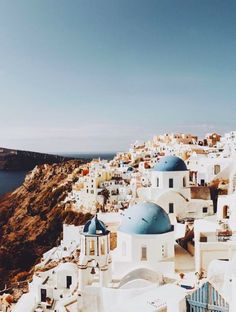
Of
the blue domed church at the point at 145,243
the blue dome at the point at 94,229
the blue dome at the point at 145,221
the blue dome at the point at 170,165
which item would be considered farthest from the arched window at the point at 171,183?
the blue dome at the point at 94,229

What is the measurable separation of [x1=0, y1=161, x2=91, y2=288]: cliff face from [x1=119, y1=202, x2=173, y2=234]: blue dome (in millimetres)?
25453

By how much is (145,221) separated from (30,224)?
43.3 metres

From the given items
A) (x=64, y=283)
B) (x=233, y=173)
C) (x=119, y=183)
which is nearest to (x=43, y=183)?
(x=119, y=183)

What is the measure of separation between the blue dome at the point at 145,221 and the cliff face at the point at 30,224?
25453 mm

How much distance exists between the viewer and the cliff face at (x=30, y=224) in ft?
159

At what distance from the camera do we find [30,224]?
5816cm

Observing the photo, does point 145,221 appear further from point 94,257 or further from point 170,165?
point 170,165

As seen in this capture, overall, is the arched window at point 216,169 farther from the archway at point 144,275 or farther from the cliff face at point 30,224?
the cliff face at point 30,224

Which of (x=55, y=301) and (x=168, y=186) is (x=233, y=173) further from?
(x=55, y=301)

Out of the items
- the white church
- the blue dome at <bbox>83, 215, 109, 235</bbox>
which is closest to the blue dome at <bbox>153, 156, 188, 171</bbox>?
the white church

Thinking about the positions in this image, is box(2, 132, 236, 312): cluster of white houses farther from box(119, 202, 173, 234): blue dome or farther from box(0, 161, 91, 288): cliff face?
box(0, 161, 91, 288): cliff face

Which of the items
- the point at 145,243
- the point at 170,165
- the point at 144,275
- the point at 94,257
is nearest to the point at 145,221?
the point at 145,243

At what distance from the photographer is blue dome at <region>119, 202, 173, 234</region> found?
57.7 feet

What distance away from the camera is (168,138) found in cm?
7288
